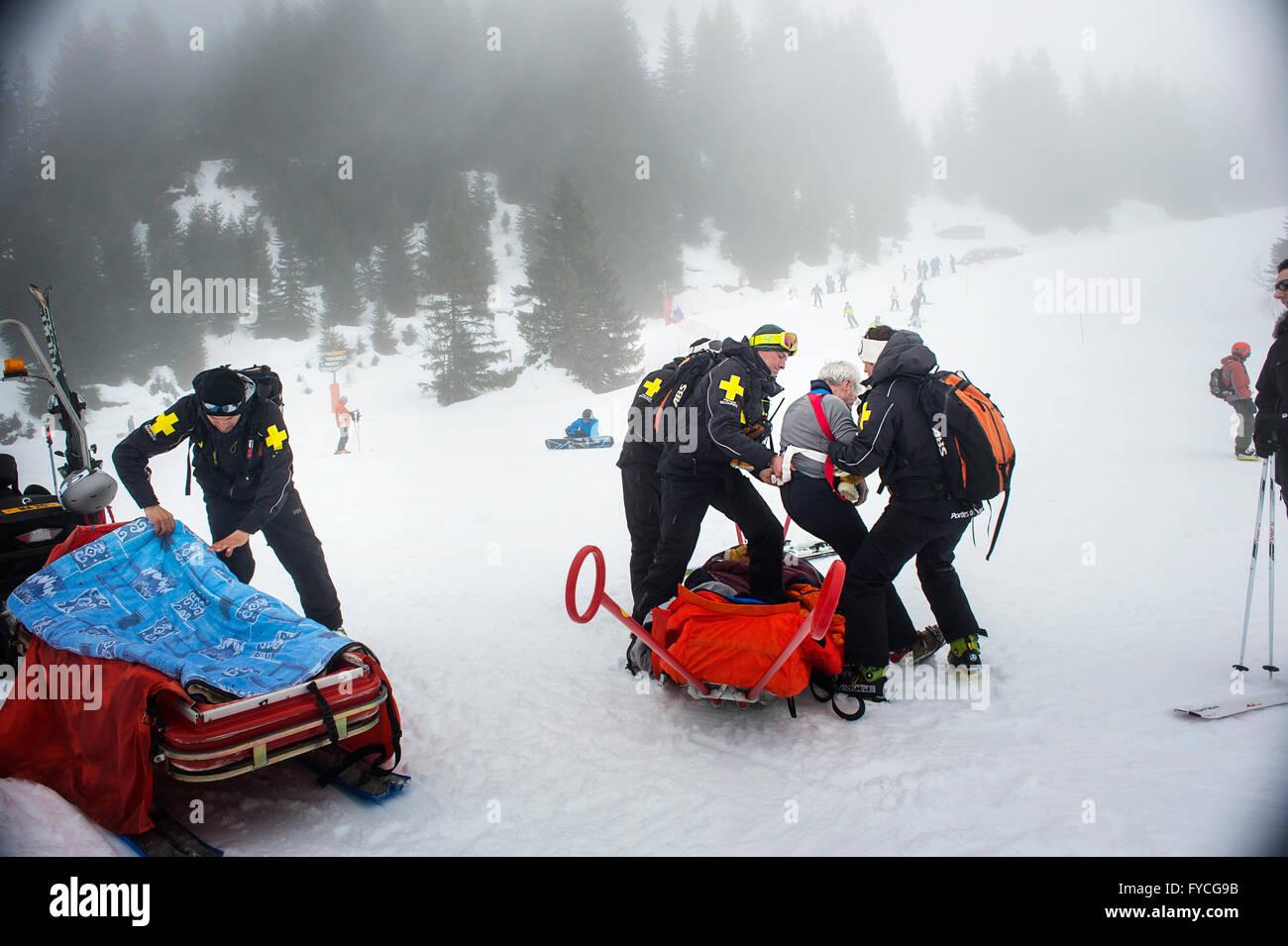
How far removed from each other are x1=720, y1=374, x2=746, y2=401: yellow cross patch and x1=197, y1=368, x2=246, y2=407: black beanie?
102 inches

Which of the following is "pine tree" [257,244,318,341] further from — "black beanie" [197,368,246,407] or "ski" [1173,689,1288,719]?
"ski" [1173,689,1288,719]

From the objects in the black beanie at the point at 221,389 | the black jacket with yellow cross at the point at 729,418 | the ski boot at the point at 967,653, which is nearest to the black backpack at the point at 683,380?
the black jacket with yellow cross at the point at 729,418

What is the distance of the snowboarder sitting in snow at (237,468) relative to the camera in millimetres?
3684

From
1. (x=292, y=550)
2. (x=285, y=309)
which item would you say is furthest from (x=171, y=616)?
(x=285, y=309)

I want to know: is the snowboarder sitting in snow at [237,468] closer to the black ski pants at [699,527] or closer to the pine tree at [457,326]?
the black ski pants at [699,527]

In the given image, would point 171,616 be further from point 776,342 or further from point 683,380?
point 776,342

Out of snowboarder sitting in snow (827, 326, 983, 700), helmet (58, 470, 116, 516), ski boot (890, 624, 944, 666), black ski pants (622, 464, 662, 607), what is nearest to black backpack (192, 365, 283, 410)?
helmet (58, 470, 116, 516)

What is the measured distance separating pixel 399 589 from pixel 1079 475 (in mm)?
8286

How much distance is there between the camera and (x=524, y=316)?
2809 cm

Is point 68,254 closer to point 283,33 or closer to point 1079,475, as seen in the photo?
point 283,33

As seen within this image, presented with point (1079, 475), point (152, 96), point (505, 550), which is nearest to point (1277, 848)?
point (505, 550)

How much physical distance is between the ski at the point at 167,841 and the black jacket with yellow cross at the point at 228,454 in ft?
5.39

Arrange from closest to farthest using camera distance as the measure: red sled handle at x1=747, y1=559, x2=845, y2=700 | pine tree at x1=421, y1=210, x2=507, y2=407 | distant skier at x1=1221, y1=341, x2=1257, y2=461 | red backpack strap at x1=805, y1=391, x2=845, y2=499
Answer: red sled handle at x1=747, y1=559, x2=845, y2=700 → red backpack strap at x1=805, y1=391, x2=845, y2=499 → distant skier at x1=1221, y1=341, x2=1257, y2=461 → pine tree at x1=421, y1=210, x2=507, y2=407

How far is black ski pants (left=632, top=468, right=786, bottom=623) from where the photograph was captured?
12.2ft
